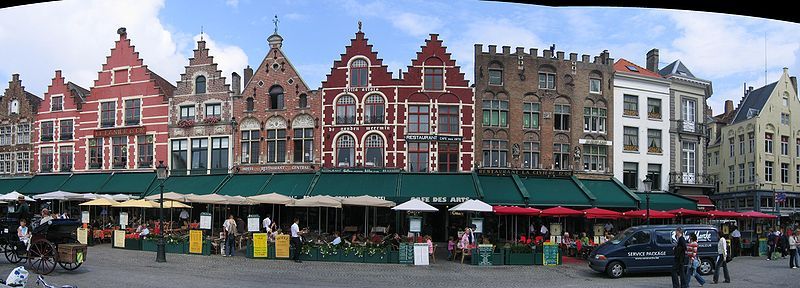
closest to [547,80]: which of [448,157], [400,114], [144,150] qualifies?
[448,157]

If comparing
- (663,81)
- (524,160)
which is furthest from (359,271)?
(663,81)

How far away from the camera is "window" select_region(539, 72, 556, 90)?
37750 millimetres

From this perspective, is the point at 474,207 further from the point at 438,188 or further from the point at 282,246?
the point at 282,246

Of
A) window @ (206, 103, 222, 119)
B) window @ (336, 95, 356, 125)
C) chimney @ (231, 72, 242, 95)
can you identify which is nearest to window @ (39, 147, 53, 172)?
window @ (206, 103, 222, 119)

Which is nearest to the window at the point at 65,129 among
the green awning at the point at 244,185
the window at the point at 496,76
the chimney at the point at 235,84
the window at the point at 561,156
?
the chimney at the point at 235,84

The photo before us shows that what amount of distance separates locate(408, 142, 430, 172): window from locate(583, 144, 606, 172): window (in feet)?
30.1

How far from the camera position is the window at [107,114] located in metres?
40.8

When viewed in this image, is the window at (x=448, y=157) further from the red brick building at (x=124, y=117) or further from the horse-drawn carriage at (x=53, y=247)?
the horse-drawn carriage at (x=53, y=247)

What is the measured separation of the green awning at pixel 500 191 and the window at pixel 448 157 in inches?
60.5

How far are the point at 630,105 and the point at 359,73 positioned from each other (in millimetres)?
15755

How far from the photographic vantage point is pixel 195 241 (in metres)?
26.6

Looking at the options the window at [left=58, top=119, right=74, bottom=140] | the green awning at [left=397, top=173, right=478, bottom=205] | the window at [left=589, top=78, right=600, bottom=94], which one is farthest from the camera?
the window at [left=58, top=119, right=74, bottom=140]

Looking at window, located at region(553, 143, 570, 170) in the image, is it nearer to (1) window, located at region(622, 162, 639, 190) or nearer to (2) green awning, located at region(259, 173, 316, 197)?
(1) window, located at region(622, 162, 639, 190)

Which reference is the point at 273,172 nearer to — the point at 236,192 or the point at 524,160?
the point at 236,192
